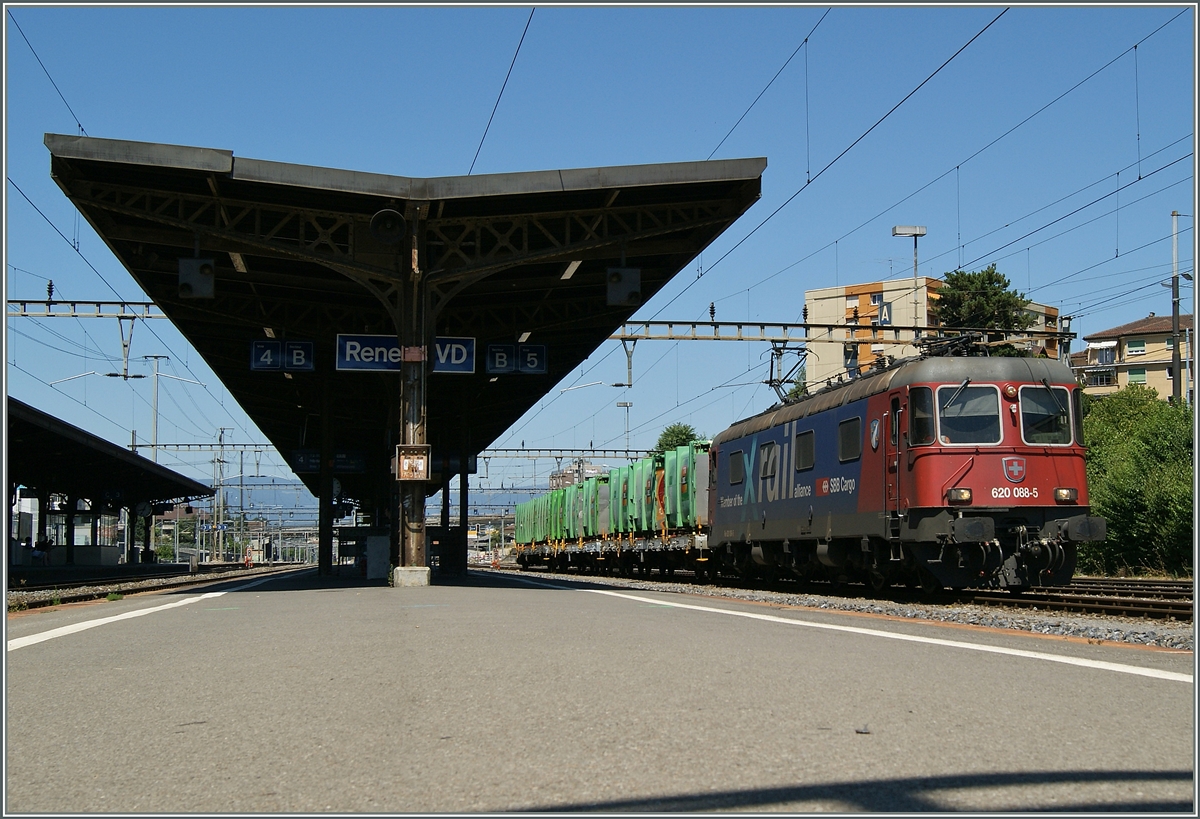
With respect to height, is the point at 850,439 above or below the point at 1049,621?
above

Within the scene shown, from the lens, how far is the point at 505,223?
23406 mm

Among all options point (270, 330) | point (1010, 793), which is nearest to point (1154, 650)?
point (1010, 793)

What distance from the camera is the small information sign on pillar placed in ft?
71.8

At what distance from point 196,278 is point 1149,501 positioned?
22536mm

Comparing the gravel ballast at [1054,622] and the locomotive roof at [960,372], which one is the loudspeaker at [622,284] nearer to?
the locomotive roof at [960,372]

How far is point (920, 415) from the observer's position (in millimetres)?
16266

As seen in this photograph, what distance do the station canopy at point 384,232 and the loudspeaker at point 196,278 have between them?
2.9 inches

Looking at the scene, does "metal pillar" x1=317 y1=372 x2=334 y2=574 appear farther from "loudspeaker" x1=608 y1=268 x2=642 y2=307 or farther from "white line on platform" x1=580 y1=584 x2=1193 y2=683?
"white line on platform" x1=580 y1=584 x2=1193 y2=683

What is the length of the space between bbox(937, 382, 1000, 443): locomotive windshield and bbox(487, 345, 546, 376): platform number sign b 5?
1225 cm

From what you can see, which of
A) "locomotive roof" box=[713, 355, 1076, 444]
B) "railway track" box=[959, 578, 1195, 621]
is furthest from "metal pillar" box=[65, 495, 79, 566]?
"railway track" box=[959, 578, 1195, 621]

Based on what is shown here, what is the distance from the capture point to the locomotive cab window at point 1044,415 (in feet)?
53.5

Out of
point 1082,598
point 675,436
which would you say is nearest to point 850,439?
point 1082,598

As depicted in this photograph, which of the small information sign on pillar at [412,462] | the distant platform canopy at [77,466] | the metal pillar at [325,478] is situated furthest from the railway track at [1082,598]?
the distant platform canopy at [77,466]

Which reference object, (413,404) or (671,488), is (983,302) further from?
(413,404)
